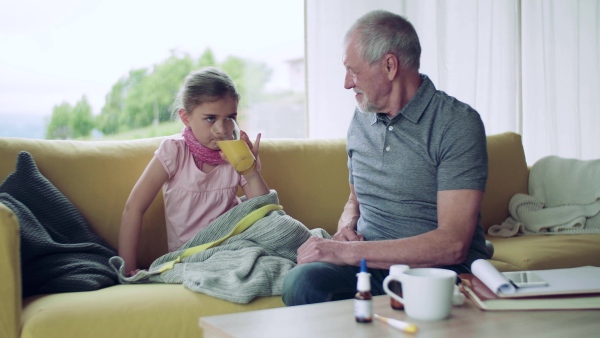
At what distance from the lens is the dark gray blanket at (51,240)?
6.10 ft

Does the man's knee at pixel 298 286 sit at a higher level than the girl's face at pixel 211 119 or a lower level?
lower

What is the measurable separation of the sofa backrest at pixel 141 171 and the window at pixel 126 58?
94cm

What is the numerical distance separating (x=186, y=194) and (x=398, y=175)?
2.34 feet

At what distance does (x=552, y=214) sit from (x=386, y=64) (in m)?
1.30

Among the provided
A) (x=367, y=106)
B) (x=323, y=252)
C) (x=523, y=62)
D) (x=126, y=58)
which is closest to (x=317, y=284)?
(x=323, y=252)

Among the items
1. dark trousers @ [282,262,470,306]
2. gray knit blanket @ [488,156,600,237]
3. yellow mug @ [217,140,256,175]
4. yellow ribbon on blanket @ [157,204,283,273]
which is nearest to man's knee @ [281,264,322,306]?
dark trousers @ [282,262,470,306]

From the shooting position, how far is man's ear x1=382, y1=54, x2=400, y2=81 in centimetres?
197

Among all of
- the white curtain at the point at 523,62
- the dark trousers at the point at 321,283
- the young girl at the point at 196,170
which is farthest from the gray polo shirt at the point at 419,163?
the white curtain at the point at 523,62

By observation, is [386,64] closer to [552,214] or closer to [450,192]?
[450,192]

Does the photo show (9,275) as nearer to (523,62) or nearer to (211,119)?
(211,119)

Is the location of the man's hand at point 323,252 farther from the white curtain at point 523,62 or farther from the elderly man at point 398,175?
the white curtain at point 523,62

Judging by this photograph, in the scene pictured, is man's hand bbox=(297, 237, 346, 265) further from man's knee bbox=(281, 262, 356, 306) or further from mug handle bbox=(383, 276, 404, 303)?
mug handle bbox=(383, 276, 404, 303)

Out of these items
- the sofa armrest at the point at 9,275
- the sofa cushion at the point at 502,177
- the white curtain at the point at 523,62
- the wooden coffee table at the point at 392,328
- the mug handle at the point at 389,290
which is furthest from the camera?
the white curtain at the point at 523,62

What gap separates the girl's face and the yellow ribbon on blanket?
10.4 inches
